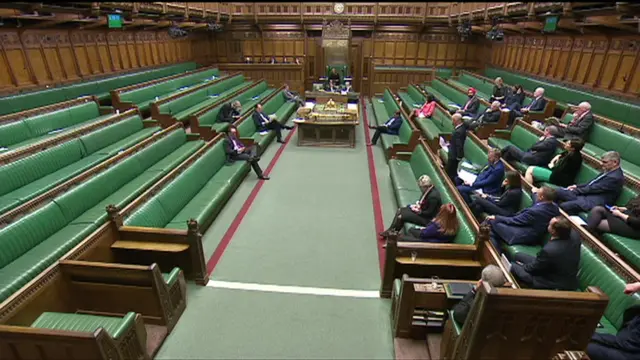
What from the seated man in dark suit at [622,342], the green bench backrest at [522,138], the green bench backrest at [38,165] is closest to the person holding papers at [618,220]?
the seated man in dark suit at [622,342]

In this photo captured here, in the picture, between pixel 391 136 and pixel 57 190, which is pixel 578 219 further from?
pixel 57 190

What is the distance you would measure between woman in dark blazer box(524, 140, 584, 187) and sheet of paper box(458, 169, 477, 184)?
0.72m

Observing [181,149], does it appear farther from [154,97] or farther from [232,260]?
[154,97]

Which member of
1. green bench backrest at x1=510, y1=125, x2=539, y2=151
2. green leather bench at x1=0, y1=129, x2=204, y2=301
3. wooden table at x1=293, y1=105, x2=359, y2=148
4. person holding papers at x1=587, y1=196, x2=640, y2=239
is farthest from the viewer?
wooden table at x1=293, y1=105, x2=359, y2=148

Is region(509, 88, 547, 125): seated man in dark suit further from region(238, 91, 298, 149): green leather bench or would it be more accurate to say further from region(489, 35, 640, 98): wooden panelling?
region(238, 91, 298, 149): green leather bench

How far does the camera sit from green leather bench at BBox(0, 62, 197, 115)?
701cm

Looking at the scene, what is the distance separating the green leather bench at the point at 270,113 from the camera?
25.5ft

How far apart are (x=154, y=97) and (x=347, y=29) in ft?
27.4

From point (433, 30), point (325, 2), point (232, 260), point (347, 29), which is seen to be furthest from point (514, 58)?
point (232, 260)

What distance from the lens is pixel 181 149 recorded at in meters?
6.60

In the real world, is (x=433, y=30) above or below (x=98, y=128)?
above

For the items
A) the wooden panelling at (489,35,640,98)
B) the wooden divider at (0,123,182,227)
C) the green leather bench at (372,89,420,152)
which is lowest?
the green leather bench at (372,89,420,152)

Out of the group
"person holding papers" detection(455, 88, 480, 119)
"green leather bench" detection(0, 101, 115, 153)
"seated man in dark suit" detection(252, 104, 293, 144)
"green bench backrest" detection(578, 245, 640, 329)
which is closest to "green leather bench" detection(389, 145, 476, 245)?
"green bench backrest" detection(578, 245, 640, 329)

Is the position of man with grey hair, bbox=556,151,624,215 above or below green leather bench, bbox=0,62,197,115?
below
